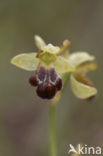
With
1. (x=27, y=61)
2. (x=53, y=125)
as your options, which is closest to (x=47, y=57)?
(x=27, y=61)

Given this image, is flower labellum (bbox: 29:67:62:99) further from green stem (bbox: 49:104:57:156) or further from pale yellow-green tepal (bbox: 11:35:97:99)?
green stem (bbox: 49:104:57:156)

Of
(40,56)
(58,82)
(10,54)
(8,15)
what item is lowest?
(58,82)

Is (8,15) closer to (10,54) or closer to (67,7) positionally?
(10,54)

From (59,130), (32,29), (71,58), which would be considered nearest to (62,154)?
(59,130)

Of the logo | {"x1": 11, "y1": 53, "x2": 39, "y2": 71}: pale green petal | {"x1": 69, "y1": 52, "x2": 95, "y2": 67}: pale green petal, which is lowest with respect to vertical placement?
the logo

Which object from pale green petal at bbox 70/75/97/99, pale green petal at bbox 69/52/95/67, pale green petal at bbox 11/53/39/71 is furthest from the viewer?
pale green petal at bbox 69/52/95/67

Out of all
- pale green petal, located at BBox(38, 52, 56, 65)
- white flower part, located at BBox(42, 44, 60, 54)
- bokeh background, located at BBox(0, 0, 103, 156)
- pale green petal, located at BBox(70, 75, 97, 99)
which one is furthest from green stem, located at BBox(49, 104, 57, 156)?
bokeh background, located at BBox(0, 0, 103, 156)

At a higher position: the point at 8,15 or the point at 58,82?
the point at 8,15
